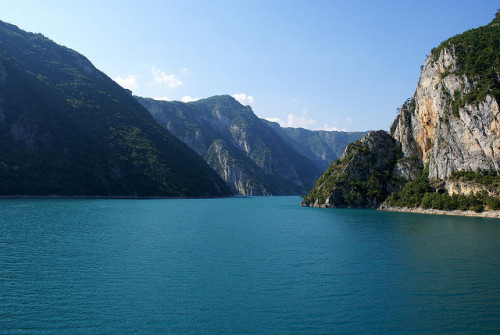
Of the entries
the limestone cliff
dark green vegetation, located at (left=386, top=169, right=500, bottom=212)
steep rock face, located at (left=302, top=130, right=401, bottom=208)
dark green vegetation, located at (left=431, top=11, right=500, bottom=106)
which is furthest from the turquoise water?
steep rock face, located at (left=302, top=130, right=401, bottom=208)

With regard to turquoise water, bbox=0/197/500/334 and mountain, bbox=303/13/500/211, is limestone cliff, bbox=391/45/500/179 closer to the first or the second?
mountain, bbox=303/13/500/211

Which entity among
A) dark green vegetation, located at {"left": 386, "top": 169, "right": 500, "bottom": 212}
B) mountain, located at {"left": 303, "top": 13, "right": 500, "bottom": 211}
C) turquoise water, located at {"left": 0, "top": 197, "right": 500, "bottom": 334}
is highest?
mountain, located at {"left": 303, "top": 13, "right": 500, "bottom": 211}

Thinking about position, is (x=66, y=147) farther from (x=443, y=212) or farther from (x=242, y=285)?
(x=242, y=285)

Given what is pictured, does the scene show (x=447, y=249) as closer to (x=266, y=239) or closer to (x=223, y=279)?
(x=266, y=239)

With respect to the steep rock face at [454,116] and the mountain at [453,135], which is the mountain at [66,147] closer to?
the mountain at [453,135]

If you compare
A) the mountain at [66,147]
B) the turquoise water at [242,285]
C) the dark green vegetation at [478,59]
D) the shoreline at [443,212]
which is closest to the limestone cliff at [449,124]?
the dark green vegetation at [478,59]

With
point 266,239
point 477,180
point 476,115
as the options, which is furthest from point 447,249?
point 476,115

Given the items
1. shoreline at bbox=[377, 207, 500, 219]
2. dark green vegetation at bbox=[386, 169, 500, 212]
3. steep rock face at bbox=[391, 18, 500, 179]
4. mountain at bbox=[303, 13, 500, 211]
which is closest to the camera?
shoreline at bbox=[377, 207, 500, 219]
